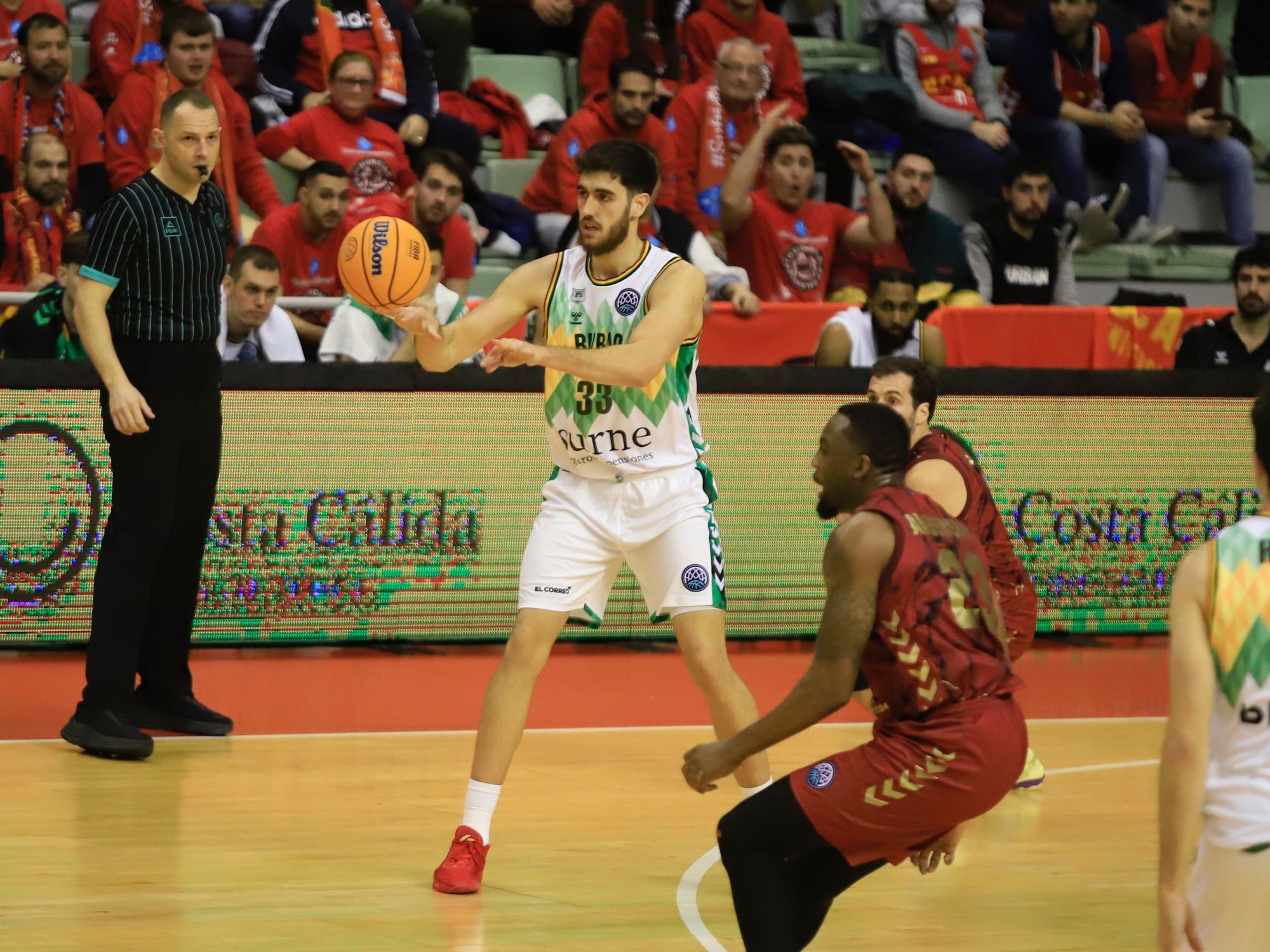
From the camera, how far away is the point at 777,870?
13.1 ft

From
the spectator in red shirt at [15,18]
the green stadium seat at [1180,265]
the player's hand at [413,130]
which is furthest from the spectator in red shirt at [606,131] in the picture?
the green stadium seat at [1180,265]

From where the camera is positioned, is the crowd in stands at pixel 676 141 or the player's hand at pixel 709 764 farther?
the crowd in stands at pixel 676 141

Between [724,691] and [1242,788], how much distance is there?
2.62 m

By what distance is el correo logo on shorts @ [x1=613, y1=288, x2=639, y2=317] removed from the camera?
18.4 ft

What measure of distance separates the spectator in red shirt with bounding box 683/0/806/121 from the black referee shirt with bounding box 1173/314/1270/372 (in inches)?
136

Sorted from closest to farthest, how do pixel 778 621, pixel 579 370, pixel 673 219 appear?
pixel 579 370, pixel 778 621, pixel 673 219

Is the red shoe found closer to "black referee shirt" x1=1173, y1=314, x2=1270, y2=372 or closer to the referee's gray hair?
the referee's gray hair

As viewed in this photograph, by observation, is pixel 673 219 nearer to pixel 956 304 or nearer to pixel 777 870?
pixel 956 304

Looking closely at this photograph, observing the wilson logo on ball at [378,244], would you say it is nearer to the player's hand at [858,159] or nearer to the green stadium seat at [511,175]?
the player's hand at [858,159]

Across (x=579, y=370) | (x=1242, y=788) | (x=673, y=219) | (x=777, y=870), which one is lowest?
(x=777, y=870)

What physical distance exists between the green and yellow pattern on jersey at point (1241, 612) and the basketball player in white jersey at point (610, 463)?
256 centimetres

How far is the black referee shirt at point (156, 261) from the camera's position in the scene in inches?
276

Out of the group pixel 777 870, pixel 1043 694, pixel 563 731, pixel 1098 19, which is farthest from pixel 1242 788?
pixel 1098 19

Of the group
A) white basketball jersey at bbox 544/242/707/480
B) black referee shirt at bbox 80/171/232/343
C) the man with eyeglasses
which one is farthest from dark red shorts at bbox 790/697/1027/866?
the man with eyeglasses
